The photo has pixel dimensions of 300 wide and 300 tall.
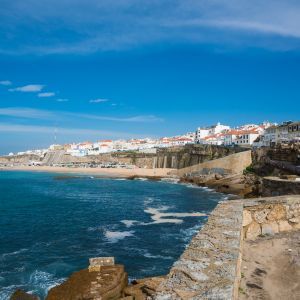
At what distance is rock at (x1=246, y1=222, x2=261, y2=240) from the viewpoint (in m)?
8.33

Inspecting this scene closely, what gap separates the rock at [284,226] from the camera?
8.83 metres

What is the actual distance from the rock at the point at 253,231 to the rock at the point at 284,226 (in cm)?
66

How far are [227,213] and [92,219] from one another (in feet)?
84.6

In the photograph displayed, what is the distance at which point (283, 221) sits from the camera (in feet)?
29.4

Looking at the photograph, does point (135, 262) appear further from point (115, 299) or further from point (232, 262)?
point (232, 262)

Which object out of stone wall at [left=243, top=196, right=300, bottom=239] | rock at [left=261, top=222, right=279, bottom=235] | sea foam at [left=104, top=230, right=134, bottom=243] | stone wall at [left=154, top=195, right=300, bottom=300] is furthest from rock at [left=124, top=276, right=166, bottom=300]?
sea foam at [left=104, top=230, right=134, bottom=243]

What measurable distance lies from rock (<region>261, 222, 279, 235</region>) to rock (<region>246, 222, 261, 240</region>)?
124 millimetres

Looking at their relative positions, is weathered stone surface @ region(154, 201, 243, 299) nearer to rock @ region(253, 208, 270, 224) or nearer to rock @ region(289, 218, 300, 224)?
rock @ region(253, 208, 270, 224)

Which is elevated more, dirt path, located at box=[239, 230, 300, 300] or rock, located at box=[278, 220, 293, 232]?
rock, located at box=[278, 220, 293, 232]

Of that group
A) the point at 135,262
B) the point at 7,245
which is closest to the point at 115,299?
the point at 135,262

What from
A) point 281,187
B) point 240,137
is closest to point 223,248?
point 281,187

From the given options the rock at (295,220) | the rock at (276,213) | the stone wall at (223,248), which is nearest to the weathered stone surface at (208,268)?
the stone wall at (223,248)

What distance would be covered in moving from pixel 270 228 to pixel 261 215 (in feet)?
1.21

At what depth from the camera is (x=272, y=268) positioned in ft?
21.4
